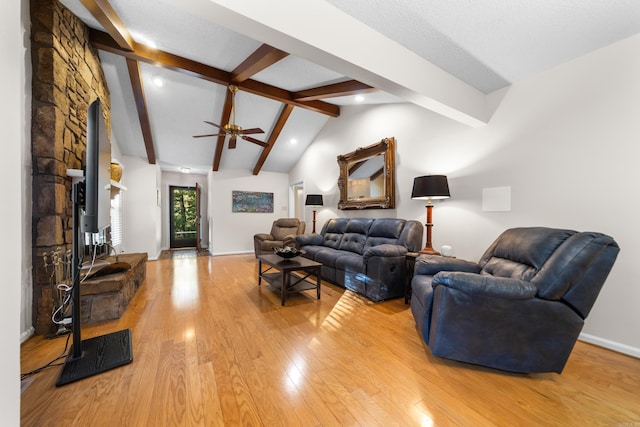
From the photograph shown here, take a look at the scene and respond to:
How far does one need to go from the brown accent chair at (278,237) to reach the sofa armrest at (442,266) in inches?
115

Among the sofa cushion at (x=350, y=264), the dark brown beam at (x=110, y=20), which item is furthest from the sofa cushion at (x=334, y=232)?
the dark brown beam at (x=110, y=20)

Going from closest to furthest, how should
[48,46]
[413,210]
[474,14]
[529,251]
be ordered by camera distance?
[474,14] → [529,251] → [48,46] → [413,210]

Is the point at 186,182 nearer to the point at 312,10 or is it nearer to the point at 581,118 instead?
the point at 312,10

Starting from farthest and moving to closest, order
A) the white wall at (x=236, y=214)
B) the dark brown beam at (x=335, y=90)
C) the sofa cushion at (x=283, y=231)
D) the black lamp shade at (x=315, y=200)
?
1. the white wall at (x=236, y=214)
2. the sofa cushion at (x=283, y=231)
3. the black lamp shade at (x=315, y=200)
4. the dark brown beam at (x=335, y=90)

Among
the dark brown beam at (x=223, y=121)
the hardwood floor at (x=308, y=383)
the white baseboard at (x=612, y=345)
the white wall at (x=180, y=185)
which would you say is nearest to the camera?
the hardwood floor at (x=308, y=383)

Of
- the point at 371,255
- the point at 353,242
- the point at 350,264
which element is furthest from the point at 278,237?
the point at 371,255

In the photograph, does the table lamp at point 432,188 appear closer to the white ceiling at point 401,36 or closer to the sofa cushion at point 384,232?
the sofa cushion at point 384,232

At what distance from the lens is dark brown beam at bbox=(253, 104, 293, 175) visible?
4.77 metres

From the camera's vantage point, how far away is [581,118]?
2.11m

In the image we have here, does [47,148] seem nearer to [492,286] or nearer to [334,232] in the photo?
[492,286]

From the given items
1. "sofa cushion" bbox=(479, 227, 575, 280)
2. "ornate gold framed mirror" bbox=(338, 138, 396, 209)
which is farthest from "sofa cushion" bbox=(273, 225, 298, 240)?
"sofa cushion" bbox=(479, 227, 575, 280)

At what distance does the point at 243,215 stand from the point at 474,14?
20.6 ft

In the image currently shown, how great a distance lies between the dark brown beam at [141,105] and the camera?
3.45m

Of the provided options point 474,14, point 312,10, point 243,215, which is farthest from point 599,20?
point 243,215
